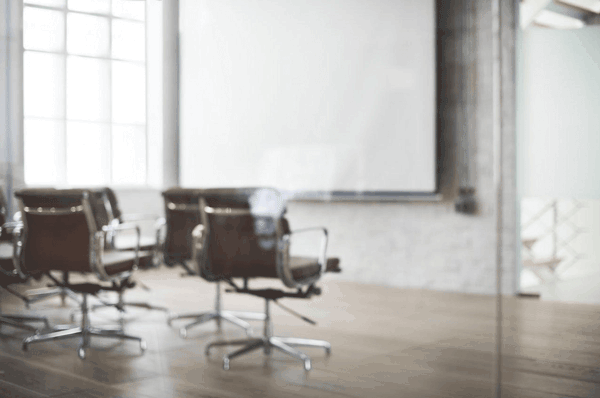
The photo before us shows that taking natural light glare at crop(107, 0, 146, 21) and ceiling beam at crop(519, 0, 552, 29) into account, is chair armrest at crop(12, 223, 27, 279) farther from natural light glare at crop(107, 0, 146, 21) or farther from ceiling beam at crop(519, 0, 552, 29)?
ceiling beam at crop(519, 0, 552, 29)

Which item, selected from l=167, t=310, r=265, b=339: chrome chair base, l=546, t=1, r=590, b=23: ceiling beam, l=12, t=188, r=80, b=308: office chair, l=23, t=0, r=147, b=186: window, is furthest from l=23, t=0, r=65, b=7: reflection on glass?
l=546, t=1, r=590, b=23: ceiling beam

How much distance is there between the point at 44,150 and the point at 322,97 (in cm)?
279

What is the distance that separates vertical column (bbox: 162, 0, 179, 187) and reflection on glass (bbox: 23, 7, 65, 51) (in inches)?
17.4

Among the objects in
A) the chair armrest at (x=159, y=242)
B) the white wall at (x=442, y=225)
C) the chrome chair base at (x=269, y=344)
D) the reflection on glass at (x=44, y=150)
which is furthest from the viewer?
the white wall at (x=442, y=225)

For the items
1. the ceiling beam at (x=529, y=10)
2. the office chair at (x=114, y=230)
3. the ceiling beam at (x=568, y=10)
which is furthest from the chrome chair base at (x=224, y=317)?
the ceiling beam at (x=568, y=10)

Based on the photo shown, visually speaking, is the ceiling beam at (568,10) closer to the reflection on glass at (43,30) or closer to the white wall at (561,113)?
the white wall at (561,113)

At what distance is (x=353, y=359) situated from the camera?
288cm

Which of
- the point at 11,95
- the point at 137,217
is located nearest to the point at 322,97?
the point at 137,217

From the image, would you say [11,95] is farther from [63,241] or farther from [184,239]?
[184,239]

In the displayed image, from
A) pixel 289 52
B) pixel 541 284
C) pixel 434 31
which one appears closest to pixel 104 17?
pixel 289 52

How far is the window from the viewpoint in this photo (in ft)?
8.29

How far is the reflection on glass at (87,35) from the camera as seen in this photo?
256cm

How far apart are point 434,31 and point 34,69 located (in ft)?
10.8

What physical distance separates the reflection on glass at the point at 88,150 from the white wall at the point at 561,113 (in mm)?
1622
